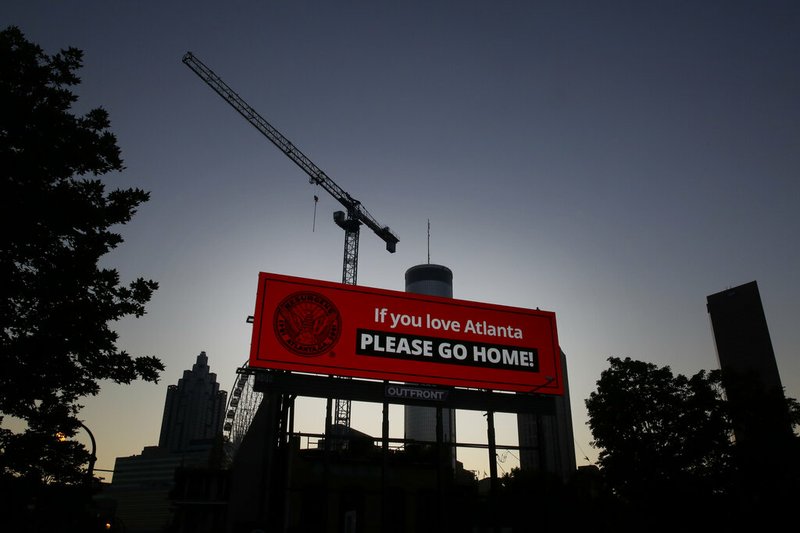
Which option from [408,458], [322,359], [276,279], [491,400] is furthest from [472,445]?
[408,458]

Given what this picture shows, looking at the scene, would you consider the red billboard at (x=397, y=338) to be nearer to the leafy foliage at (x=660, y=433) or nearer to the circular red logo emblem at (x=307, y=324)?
the circular red logo emblem at (x=307, y=324)

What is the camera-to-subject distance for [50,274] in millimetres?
14359

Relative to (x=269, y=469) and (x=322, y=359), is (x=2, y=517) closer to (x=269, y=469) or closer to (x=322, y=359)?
(x=269, y=469)

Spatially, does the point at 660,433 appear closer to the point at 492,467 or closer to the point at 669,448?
the point at 669,448

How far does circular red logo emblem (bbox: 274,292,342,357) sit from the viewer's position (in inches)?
779

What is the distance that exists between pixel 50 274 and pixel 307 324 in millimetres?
8434

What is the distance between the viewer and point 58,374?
14.4 meters

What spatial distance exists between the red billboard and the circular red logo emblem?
0.04 meters

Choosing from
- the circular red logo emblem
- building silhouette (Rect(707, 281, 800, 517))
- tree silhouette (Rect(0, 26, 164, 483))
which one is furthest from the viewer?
building silhouette (Rect(707, 281, 800, 517))

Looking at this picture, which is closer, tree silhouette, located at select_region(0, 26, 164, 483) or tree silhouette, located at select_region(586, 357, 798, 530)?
tree silhouette, located at select_region(0, 26, 164, 483)

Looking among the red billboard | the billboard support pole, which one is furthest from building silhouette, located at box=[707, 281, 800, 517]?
the billboard support pole

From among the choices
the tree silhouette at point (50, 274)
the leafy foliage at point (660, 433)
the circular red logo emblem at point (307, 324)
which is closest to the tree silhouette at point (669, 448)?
the leafy foliage at point (660, 433)

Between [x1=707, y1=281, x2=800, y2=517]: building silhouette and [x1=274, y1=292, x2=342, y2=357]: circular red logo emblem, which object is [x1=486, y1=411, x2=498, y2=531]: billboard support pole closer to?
[x1=274, y1=292, x2=342, y2=357]: circular red logo emblem

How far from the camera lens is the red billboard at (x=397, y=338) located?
19812mm
